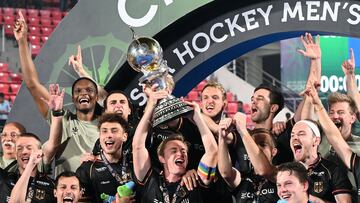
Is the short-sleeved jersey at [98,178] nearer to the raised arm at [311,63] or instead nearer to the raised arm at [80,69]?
the raised arm at [80,69]

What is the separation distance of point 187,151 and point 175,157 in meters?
0.37

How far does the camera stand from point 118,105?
9.13 m

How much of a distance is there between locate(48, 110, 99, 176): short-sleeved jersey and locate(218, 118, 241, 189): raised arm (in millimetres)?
1671

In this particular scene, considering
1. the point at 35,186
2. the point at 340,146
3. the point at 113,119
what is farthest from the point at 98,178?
the point at 340,146

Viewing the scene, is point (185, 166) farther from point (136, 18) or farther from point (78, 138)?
point (136, 18)

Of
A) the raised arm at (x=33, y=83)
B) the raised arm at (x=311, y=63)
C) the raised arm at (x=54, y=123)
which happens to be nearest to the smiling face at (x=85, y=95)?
the raised arm at (x=54, y=123)

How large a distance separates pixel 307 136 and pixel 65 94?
9.99ft

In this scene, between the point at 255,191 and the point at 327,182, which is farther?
the point at 255,191

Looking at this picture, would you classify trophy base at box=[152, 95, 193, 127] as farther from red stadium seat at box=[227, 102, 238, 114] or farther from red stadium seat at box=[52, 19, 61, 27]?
red stadium seat at box=[52, 19, 61, 27]

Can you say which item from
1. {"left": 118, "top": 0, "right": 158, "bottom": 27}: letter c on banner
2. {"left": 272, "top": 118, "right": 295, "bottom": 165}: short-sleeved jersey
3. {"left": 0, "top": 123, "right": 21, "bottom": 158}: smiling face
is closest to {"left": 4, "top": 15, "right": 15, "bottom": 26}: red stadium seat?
{"left": 118, "top": 0, "right": 158, "bottom": 27}: letter c on banner

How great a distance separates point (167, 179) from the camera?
8.31 metres

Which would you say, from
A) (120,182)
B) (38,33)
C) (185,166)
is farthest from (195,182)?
(38,33)

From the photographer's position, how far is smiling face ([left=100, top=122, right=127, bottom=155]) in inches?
340

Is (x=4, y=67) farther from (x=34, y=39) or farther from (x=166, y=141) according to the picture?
(x=166, y=141)
